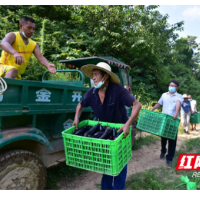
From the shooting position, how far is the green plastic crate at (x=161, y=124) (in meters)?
3.72

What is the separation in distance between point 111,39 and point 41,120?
29.5ft

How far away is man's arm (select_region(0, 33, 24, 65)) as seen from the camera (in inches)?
87.1

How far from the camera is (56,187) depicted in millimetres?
2893

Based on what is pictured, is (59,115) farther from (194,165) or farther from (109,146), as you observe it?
(194,165)

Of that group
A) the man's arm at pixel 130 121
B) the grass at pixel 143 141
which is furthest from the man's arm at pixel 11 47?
the grass at pixel 143 141

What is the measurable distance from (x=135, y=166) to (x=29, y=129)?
108 inches

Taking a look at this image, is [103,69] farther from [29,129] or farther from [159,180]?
[159,180]

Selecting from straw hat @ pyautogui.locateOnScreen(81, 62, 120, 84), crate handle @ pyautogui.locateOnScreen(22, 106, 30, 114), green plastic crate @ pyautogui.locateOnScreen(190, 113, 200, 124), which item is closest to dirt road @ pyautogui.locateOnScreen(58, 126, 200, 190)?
crate handle @ pyautogui.locateOnScreen(22, 106, 30, 114)

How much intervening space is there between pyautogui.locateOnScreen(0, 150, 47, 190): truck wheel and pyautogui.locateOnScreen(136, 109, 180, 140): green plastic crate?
2471 mm

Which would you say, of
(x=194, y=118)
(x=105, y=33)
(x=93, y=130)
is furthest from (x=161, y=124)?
(x=105, y=33)

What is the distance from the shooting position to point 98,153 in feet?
6.07

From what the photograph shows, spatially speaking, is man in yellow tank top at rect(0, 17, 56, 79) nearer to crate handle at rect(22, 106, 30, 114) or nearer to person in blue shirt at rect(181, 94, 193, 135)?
crate handle at rect(22, 106, 30, 114)

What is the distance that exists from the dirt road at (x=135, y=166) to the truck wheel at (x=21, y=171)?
88cm

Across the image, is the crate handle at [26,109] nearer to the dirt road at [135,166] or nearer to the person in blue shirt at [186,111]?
the dirt road at [135,166]
